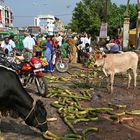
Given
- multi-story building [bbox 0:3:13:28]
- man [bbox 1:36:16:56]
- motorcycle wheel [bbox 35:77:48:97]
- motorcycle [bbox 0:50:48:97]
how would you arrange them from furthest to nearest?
multi-story building [bbox 0:3:13:28] < man [bbox 1:36:16:56] < motorcycle [bbox 0:50:48:97] < motorcycle wheel [bbox 35:77:48:97]

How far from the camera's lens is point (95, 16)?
53.8 metres

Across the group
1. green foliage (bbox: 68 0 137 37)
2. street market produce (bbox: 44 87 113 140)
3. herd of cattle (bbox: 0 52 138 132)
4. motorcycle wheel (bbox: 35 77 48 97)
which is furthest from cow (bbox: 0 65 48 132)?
green foliage (bbox: 68 0 137 37)

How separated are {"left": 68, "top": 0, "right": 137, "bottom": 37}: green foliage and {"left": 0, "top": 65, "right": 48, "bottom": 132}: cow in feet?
151

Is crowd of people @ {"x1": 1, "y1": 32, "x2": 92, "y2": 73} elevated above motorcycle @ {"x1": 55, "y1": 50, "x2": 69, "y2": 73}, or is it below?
above

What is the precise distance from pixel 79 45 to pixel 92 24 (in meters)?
32.1

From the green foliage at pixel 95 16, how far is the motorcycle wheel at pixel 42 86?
41.6 m

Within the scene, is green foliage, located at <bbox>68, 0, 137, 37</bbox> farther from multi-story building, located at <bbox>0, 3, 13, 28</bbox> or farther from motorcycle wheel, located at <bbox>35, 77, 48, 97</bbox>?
motorcycle wheel, located at <bbox>35, 77, 48, 97</bbox>

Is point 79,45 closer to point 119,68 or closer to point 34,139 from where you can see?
point 119,68

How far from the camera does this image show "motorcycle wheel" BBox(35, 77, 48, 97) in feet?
32.9

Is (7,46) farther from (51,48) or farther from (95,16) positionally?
(95,16)

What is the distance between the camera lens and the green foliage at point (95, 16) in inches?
2080

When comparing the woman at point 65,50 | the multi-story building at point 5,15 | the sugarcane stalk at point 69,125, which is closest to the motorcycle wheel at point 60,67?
the woman at point 65,50

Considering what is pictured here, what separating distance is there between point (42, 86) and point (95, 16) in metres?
44.7

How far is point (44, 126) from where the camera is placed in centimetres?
588
